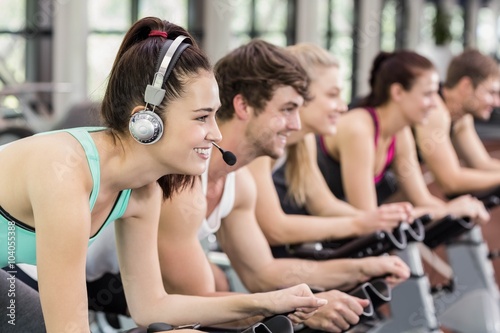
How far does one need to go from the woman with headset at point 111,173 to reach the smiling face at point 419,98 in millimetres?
2181

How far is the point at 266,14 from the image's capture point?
11.9 m

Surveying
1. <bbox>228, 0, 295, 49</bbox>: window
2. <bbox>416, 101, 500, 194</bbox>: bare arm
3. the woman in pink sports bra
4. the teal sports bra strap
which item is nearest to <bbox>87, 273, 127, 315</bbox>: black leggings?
the teal sports bra strap

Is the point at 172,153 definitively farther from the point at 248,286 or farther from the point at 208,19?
the point at 208,19

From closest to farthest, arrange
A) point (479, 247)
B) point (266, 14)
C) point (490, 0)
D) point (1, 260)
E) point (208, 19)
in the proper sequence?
point (1, 260)
point (479, 247)
point (208, 19)
point (266, 14)
point (490, 0)

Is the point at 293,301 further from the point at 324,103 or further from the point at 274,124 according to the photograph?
the point at 324,103

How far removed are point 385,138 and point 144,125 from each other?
245cm

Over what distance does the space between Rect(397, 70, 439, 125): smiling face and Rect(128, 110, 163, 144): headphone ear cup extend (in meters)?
2.42

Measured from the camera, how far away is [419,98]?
410cm

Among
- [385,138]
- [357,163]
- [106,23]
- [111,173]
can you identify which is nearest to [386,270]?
[111,173]

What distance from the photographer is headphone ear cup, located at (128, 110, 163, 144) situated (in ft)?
5.93

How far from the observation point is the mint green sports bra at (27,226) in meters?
1.85

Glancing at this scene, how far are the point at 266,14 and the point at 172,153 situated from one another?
10.1m

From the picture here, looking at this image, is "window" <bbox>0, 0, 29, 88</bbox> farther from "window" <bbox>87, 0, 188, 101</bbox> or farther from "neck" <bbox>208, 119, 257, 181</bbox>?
"neck" <bbox>208, 119, 257, 181</bbox>

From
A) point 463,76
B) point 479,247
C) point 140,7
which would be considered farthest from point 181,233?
point 140,7
